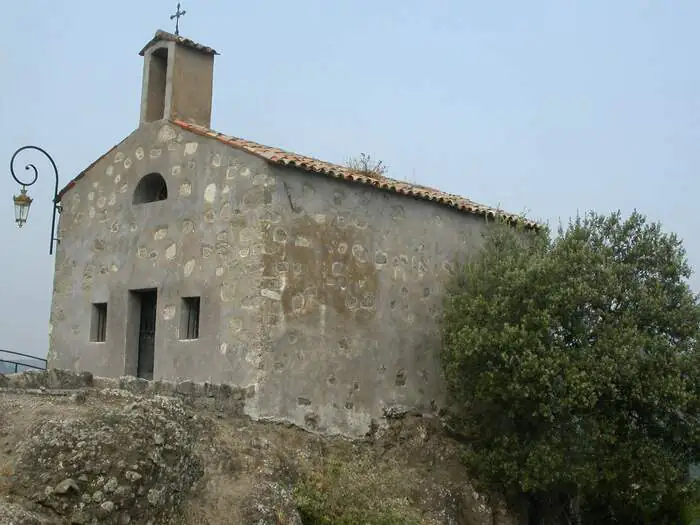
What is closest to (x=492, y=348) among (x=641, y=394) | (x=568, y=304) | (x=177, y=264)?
(x=568, y=304)

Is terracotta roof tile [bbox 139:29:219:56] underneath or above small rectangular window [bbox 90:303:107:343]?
above

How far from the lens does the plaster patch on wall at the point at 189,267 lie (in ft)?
47.3

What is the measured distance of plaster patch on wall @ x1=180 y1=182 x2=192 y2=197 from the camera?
581 inches

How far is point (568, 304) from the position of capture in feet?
46.5

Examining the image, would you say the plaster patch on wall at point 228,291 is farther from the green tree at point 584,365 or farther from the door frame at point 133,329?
the green tree at point 584,365

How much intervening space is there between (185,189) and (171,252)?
3.54 feet

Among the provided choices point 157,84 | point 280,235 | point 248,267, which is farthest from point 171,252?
point 157,84

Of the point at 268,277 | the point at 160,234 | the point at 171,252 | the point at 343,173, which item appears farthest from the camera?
the point at 160,234

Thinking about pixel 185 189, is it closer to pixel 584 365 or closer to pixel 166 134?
pixel 166 134

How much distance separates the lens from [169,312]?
14.6m

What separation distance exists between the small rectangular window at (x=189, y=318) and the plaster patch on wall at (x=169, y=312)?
0.20m

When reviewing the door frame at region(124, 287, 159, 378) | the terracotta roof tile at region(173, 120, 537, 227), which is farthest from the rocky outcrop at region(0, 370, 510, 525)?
the terracotta roof tile at region(173, 120, 537, 227)

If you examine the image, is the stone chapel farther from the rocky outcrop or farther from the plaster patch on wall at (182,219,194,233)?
the rocky outcrop

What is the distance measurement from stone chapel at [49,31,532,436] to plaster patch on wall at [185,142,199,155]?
0.10ft
